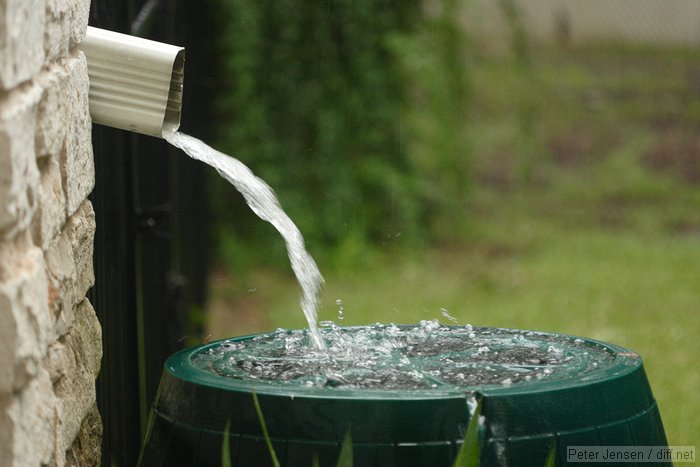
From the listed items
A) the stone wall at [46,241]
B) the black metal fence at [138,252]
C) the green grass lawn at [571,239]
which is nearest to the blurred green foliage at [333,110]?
the green grass lawn at [571,239]

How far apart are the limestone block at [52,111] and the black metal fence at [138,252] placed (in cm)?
52

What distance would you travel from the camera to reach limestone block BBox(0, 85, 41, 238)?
43.9 inches

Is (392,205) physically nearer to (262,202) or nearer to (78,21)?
(262,202)

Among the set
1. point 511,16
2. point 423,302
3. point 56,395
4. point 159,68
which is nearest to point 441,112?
point 511,16

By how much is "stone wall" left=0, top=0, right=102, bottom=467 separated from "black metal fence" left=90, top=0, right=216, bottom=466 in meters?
0.31

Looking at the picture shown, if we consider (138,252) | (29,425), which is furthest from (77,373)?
(138,252)

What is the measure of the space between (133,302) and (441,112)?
3467 mm

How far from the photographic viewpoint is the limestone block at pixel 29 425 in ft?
3.65

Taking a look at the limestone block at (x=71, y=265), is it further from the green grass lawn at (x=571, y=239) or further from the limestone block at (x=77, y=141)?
the green grass lawn at (x=571, y=239)

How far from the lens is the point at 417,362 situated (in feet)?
5.19

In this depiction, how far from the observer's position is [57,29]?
145 centimetres

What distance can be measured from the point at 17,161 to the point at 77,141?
1.57 ft

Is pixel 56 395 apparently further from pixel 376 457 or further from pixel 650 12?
pixel 650 12

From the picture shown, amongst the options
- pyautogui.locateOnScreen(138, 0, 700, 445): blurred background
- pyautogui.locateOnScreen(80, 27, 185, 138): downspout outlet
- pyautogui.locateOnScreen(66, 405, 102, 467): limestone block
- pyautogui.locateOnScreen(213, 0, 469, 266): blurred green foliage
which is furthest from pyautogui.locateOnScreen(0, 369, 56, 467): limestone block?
pyautogui.locateOnScreen(213, 0, 469, 266): blurred green foliage
